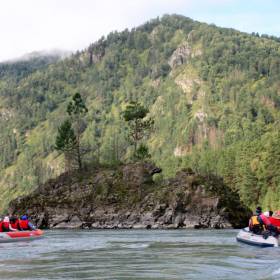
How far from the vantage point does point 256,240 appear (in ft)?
166

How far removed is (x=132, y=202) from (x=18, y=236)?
51.4 m

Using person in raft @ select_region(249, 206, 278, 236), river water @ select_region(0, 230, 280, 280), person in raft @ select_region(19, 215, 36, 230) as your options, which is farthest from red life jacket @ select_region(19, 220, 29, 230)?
person in raft @ select_region(249, 206, 278, 236)

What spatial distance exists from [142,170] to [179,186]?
1169 centimetres

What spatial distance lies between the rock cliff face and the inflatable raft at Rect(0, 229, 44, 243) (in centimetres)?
4145

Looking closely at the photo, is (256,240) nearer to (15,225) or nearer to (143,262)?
(143,262)

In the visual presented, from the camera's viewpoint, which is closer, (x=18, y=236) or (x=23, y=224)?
(x=18, y=236)

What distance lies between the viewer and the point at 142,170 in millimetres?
119375

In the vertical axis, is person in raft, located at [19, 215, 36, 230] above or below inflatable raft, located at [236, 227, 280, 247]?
below

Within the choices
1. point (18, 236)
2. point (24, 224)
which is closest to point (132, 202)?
point (24, 224)

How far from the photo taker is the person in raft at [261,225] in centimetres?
5016

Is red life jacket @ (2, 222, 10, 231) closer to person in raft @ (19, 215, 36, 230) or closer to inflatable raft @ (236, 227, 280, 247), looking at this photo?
person in raft @ (19, 215, 36, 230)

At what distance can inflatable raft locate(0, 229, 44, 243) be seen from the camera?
2383 inches

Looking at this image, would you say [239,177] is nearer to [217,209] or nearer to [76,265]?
[217,209]

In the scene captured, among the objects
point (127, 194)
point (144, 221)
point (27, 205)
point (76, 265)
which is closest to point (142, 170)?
point (127, 194)
